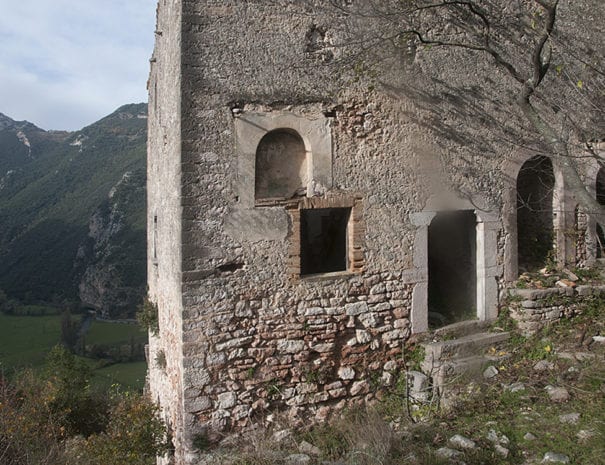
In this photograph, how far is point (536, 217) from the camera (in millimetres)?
8477

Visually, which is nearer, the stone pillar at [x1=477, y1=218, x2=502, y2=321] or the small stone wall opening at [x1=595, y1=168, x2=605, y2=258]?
the stone pillar at [x1=477, y1=218, x2=502, y2=321]

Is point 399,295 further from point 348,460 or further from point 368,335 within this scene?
point 348,460

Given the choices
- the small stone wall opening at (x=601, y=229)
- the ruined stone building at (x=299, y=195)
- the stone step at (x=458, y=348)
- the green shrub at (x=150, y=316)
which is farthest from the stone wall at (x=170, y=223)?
the small stone wall opening at (x=601, y=229)

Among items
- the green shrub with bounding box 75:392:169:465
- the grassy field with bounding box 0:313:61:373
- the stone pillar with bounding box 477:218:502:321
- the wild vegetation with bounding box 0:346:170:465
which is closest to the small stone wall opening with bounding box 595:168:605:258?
the stone pillar with bounding box 477:218:502:321

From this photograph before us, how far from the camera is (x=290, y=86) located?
5738 mm

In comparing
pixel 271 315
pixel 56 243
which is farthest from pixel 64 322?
pixel 271 315

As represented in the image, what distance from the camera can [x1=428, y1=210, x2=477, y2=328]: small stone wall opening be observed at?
291 inches

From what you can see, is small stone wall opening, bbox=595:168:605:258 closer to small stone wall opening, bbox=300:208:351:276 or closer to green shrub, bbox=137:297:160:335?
small stone wall opening, bbox=300:208:351:276

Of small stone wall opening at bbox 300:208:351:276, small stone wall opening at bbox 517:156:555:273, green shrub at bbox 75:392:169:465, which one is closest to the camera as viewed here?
green shrub at bbox 75:392:169:465

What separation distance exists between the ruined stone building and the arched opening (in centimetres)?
2

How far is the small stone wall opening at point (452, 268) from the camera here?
7395 mm

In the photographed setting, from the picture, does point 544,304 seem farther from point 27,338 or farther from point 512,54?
point 27,338

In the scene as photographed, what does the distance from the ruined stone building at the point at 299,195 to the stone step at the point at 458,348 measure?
0.33m

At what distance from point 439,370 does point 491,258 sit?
6.46 feet
